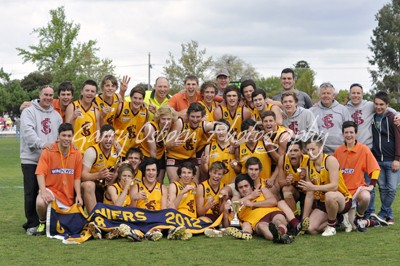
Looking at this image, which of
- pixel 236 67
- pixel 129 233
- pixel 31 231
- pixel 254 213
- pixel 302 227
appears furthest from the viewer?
pixel 236 67

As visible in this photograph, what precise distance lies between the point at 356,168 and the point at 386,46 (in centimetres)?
4877

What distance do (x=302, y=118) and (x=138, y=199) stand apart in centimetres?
245

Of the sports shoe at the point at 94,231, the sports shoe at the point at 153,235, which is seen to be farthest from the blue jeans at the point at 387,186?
the sports shoe at the point at 94,231

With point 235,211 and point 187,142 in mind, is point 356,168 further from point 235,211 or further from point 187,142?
point 187,142

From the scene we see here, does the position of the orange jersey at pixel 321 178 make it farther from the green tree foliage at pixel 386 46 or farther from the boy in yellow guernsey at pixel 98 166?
the green tree foliage at pixel 386 46

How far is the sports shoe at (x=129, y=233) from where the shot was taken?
281 inches

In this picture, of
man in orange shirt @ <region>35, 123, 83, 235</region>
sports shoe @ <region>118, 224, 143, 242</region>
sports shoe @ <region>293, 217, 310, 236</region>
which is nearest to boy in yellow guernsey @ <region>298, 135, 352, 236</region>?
sports shoe @ <region>293, 217, 310, 236</region>

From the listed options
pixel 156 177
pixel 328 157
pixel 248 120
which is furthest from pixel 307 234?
pixel 156 177

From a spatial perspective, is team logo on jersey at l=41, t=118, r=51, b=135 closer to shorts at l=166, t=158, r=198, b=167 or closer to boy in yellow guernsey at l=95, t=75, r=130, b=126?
boy in yellow guernsey at l=95, t=75, r=130, b=126

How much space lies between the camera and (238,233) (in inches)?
289

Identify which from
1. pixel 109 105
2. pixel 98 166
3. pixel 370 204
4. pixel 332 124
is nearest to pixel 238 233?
pixel 98 166

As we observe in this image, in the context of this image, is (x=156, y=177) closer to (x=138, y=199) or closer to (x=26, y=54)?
(x=138, y=199)

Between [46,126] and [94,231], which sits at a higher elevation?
[46,126]

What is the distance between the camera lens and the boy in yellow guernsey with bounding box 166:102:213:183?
8211 millimetres
